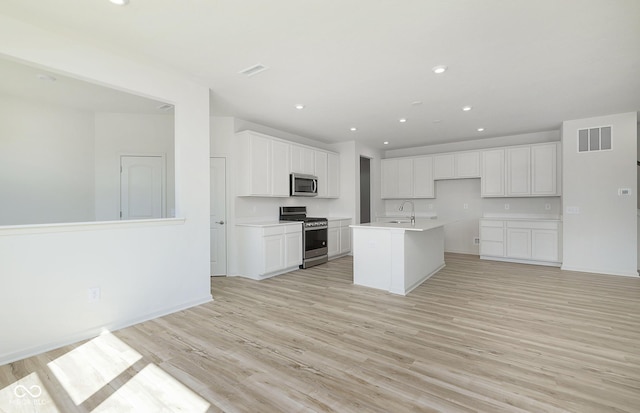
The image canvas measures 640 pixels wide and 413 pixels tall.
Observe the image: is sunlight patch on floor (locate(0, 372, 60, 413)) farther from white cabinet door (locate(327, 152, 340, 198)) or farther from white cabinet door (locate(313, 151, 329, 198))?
white cabinet door (locate(327, 152, 340, 198))

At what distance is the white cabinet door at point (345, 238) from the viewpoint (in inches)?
267

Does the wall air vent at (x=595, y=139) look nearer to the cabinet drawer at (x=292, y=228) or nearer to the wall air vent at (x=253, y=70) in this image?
the cabinet drawer at (x=292, y=228)

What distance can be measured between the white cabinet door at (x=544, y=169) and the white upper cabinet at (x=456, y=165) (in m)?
1.02

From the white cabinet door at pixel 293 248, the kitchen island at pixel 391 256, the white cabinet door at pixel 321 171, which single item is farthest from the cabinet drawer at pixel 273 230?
the white cabinet door at pixel 321 171

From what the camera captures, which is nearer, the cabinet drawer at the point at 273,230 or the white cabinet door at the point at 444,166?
the cabinet drawer at the point at 273,230

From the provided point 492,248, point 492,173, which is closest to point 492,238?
point 492,248

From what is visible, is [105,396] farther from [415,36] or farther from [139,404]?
[415,36]

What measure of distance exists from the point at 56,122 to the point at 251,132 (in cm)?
273

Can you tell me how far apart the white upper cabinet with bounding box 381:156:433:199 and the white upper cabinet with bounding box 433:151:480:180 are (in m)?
0.17

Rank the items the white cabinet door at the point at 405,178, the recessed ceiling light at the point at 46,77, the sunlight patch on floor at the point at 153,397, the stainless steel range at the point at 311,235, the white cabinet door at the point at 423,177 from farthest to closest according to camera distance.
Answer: the white cabinet door at the point at 405,178
the white cabinet door at the point at 423,177
the stainless steel range at the point at 311,235
the recessed ceiling light at the point at 46,77
the sunlight patch on floor at the point at 153,397

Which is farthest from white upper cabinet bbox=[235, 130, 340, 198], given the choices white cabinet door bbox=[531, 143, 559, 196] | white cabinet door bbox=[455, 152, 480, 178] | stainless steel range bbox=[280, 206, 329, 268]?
white cabinet door bbox=[531, 143, 559, 196]

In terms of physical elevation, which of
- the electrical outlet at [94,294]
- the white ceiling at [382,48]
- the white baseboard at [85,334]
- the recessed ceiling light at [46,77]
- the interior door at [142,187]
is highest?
the white ceiling at [382,48]

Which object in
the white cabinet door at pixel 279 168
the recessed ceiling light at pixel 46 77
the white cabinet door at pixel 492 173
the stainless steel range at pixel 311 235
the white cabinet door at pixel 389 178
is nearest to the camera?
the recessed ceiling light at pixel 46 77

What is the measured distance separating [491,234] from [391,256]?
3393 mm
